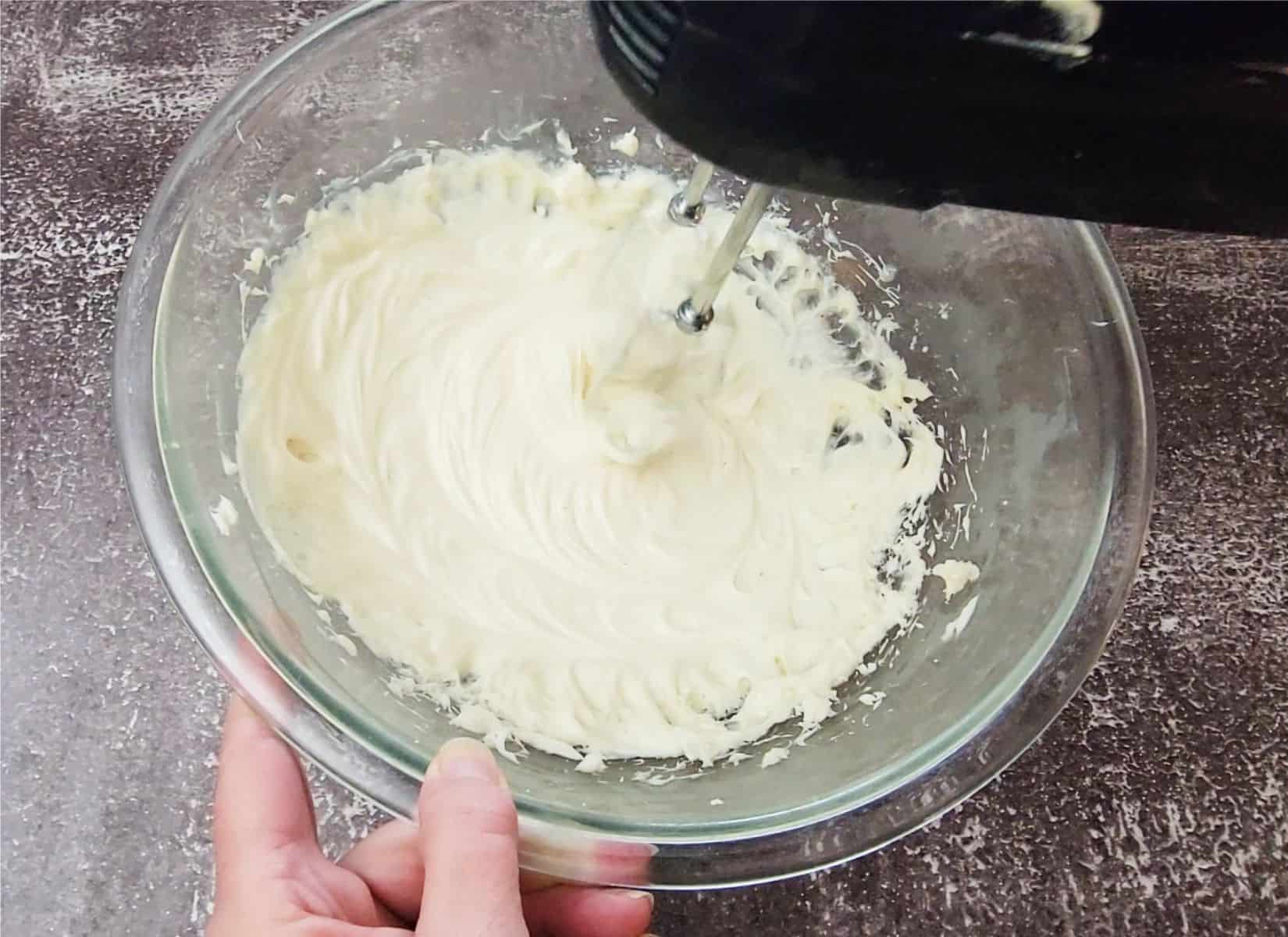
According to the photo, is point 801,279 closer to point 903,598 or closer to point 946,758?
point 903,598

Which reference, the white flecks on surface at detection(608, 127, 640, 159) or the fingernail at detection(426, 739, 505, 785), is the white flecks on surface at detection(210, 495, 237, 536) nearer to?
the fingernail at detection(426, 739, 505, 785)

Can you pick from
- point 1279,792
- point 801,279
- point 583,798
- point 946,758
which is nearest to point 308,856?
point 583,798

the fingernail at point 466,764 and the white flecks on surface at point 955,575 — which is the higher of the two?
the fingernail at point 466,764

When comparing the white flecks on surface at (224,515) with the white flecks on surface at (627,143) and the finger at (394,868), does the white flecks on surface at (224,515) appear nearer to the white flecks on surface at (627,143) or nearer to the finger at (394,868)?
the finger at (394,868)

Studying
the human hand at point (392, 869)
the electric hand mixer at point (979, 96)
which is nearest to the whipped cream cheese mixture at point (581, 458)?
the human hand at point (392, 869)

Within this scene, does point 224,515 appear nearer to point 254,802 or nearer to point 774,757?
point 254,802

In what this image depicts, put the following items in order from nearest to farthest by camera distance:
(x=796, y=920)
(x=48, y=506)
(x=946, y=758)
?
(x=946, y=758) < (x=796, y=920) < (x=48, y=506)

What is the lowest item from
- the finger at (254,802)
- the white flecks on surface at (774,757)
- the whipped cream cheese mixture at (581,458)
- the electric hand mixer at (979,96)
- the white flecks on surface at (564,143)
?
the finger at (254,802)

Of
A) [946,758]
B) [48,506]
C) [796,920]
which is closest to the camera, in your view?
[946,758]

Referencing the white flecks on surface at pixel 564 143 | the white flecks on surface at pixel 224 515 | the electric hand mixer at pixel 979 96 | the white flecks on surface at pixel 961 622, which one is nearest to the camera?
the electric hand mixer at pixel 979 96
